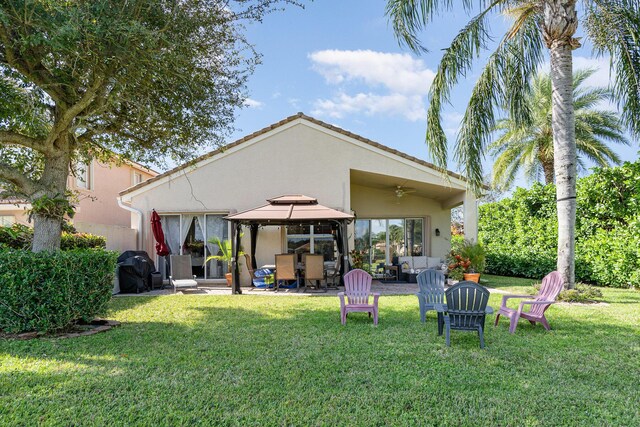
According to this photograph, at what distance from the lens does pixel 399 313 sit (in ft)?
26.4

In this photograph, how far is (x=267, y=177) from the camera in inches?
534

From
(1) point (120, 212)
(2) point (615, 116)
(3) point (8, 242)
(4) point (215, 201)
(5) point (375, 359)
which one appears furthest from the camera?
(1) point (120, 212)

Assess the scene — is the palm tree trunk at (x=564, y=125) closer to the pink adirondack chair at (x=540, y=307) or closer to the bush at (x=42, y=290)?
the pink adirondack chair at (x=540, y=307)

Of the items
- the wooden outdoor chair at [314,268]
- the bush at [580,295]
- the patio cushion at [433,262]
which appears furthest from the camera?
the patio cushion at [433,262]

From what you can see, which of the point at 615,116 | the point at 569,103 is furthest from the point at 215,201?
the point at 615,116

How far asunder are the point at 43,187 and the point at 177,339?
384cm

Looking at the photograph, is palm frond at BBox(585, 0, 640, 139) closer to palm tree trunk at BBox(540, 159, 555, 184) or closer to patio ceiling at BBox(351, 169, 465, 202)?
patio ceiling at BBox(351, 169, 465, 202)

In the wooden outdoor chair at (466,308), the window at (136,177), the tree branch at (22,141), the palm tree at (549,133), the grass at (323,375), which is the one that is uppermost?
the palm tree at (549,133)

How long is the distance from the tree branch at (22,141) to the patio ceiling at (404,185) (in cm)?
907

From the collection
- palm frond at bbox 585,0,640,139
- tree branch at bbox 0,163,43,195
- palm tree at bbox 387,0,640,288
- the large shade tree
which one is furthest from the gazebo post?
palm frond at bbox 585,0,640,139

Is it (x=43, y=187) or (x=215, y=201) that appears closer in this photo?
(x=43, y=187)

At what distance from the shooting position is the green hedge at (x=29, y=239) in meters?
8.39

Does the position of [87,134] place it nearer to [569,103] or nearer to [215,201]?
[215,201]

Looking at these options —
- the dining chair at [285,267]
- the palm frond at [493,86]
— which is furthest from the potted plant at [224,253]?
the palm frond at [493,86]
